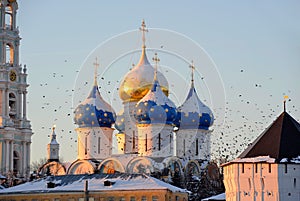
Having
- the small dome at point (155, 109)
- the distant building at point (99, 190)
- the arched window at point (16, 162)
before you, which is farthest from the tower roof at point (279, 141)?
the arched window at point (16, 162)

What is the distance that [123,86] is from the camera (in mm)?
72562

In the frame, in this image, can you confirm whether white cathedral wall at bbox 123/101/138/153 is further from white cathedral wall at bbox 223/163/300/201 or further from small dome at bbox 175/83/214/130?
white cathedral wall at bbox 223/163/300/201

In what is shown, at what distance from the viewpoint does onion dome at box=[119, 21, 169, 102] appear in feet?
234

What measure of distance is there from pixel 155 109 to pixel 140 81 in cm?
421

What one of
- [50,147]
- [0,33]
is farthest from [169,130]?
[0,33]

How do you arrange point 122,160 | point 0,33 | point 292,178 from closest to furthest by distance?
point 292,178, point 122,160, point 0,33

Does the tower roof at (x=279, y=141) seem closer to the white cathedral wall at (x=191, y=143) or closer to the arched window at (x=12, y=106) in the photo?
the white cathedral wall at (x=191, y=143)

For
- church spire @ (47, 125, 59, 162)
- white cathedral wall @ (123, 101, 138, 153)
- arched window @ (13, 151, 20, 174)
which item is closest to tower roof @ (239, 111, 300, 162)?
white cathedral wall @ (123, 101, 138, 153)

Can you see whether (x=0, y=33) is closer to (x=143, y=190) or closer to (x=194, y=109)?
(x=194, y=109)

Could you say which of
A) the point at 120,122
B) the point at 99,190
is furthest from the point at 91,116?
the point at 99,190

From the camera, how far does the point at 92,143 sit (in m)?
71.5

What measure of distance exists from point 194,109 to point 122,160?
6.96m

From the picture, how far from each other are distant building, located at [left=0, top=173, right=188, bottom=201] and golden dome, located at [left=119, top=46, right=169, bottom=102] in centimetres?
1348

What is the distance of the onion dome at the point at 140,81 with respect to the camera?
7131cm
